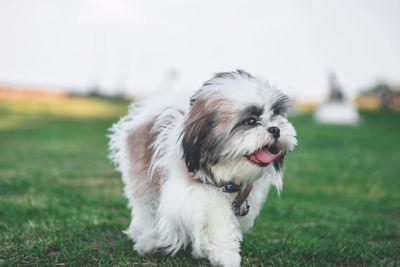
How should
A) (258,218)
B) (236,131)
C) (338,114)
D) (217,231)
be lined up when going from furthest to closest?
1. (338,114)
2. (258,218)
3. (217,231)
4. (236,131)

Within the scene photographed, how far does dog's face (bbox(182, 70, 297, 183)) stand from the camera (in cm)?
232

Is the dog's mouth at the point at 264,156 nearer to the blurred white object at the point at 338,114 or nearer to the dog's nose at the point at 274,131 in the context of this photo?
the dog's nose at the point at 274,131

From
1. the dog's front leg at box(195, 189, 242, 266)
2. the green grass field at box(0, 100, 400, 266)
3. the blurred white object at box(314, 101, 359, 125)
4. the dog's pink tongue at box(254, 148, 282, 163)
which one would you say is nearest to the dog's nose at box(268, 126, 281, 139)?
the dog's pink tongue at box(254, 148, 282, 163)

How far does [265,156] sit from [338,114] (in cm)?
1846

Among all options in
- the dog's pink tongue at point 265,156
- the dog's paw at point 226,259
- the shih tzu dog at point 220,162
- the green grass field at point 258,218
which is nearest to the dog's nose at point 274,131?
the shih tzu dog at point 220,162

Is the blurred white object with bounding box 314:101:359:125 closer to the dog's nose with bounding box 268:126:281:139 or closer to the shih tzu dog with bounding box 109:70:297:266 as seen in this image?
the shih tzu dog with bounding box 109:70:297:266

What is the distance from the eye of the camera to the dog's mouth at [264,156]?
2348 mm

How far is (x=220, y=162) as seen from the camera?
7.82 feet

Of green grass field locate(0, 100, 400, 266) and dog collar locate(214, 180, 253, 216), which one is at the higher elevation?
dog collar locate(214, 180, 253, 216)

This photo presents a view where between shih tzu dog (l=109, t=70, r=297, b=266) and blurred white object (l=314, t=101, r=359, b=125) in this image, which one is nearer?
shih tzu dog (l=109, t=70, r=297, b=266)

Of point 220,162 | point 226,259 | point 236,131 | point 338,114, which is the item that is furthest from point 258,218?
point 338,114

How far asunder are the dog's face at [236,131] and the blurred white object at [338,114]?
→ 60.0 feet

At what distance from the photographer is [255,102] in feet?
7.72

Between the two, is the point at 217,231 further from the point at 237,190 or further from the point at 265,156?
the point at 265,156
